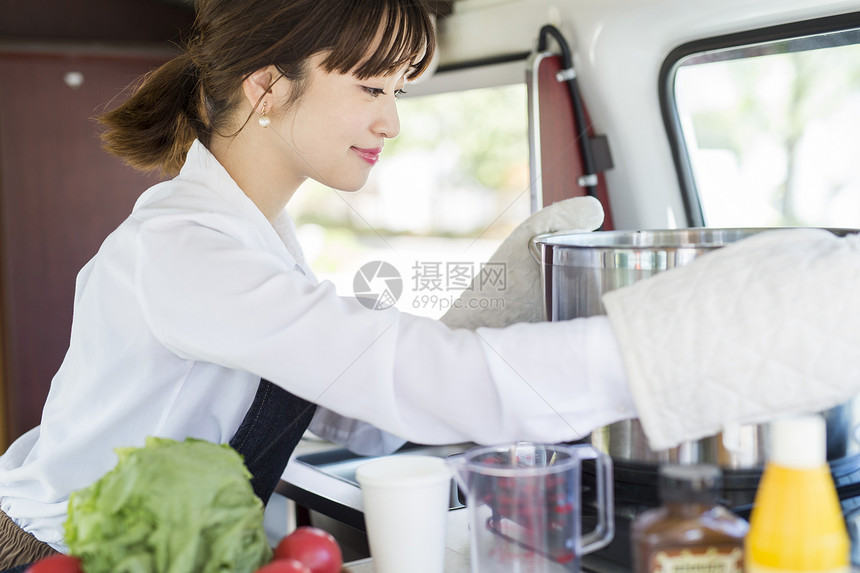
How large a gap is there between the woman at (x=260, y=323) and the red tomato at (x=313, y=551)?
14 cm

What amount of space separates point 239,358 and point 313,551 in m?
0.23

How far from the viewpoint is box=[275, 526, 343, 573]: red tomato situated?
0.86 metres

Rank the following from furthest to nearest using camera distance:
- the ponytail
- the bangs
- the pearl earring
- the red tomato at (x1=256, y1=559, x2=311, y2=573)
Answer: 1. the ponytail
2. the pearl earring
3. the bangs
4. the red tomato at (x1=256, y1=559, x2=311, y2=573)

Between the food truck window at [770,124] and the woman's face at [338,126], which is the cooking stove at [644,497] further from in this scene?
the food truck window at [770,124]

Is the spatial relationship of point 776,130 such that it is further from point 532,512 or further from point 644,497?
point 532,512

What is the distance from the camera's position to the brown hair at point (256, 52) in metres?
1.19

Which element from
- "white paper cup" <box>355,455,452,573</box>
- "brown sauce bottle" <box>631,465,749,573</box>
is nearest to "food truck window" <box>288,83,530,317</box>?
"white paper cup" <box>355,455,452,573</box>

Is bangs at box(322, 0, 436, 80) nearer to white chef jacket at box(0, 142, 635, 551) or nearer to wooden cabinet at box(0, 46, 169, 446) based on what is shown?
white chef jacket at box(0, 142, 635, 551)

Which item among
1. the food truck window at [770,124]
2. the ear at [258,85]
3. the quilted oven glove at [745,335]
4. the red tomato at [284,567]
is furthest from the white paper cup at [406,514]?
the food truck window at [770,124]

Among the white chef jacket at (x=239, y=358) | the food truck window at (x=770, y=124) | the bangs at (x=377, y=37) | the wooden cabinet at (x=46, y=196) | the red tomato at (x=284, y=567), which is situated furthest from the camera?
the wooden cabinet at (x=46, y=196)

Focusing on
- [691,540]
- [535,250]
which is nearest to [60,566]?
[691,540]

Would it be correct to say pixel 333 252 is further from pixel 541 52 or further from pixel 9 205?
pixel 9 205

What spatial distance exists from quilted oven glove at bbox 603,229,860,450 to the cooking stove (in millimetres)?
209

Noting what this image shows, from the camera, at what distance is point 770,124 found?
1824 mm
